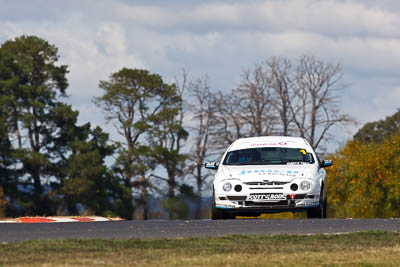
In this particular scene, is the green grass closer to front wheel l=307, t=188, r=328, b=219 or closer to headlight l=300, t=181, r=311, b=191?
headlight l=300, t=181, r=311, b=191

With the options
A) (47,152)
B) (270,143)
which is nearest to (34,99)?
(47,152)

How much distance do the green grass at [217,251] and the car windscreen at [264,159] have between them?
A: 5.56m

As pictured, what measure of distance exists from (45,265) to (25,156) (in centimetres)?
5221

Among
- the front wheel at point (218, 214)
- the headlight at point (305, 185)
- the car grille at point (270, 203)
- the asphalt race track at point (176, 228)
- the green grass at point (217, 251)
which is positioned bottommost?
the green grass at point (217, 251)

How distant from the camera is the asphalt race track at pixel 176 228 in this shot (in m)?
14.5

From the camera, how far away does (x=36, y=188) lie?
63500 mm

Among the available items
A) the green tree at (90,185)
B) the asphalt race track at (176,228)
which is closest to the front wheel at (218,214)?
the asphalt race track at (176,228)

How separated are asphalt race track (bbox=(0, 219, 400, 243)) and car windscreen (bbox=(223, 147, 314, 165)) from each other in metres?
2.00

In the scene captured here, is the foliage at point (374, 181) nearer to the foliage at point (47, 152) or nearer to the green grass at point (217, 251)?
the foliage at point (47, 152)

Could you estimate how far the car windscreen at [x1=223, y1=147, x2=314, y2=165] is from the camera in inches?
763

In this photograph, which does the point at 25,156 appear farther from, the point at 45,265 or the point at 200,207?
the point at 45,265

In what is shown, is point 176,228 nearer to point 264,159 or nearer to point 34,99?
point 264,159

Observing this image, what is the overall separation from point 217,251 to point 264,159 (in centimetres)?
796

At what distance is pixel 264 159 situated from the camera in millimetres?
19734
